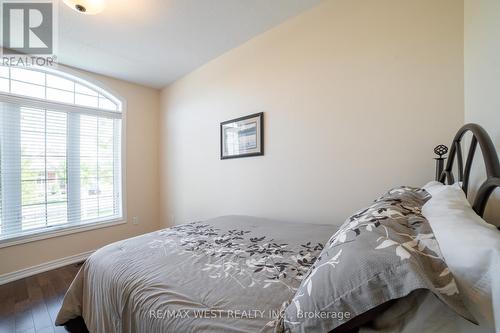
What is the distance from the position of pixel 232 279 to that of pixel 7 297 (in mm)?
2689

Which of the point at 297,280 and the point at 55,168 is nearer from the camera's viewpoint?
the point at 297,280

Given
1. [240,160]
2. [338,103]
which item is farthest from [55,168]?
[338,103]

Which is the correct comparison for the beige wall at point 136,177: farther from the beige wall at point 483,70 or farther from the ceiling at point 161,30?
the beige wall at point 483,70

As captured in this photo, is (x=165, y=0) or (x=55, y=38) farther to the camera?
(x=55, y=38)

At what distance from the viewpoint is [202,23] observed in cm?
214

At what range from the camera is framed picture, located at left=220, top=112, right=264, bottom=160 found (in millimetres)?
2359

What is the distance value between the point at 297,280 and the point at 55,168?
339cm

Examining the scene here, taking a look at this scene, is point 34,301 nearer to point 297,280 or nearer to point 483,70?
point 297,280

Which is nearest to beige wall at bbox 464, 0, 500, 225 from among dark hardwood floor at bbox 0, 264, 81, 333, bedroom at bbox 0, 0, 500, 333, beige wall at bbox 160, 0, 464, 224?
bedroom at bbox 0, 0, 500, 333

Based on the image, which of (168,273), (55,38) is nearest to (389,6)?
(168,273)

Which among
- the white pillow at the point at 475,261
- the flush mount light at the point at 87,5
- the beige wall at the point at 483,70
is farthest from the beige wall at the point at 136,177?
the beige wall at the point at 483,70

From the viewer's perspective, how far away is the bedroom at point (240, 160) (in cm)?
68

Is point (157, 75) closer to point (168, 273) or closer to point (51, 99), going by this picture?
point (51, 99)

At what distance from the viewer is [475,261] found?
1.48 ft
